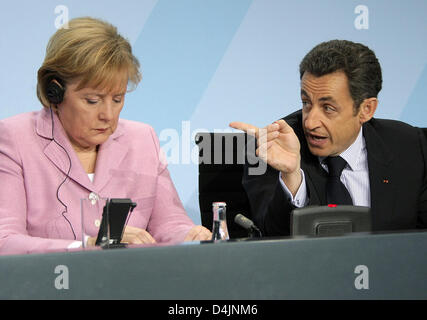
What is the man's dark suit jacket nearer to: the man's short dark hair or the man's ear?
the man's ear

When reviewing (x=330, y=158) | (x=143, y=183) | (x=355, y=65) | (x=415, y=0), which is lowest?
(x=143, y=183)

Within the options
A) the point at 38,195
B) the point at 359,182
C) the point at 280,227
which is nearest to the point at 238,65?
the point at 359,182

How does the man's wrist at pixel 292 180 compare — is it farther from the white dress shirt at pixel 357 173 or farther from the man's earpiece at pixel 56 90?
the man's earpiece at pixel 56 90

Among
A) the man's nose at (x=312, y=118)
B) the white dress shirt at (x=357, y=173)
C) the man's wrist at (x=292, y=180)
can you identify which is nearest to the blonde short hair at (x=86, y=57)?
the man's wrist at (x=292, y=180)

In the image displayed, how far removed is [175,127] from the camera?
281 cm

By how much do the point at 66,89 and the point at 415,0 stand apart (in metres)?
2.21

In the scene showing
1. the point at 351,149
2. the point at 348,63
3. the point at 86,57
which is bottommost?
the point at 351,149

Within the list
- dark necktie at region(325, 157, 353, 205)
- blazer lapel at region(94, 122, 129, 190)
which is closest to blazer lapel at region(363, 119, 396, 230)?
dark necktie at region(325, 157, 353, 205)

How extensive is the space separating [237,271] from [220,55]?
2055 mm

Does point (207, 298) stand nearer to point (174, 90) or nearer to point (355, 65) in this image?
point (355, 65)

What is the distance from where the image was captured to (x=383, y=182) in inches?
91.6

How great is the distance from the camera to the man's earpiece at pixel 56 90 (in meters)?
1.88

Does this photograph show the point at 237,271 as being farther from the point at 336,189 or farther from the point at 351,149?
the point at 351,149

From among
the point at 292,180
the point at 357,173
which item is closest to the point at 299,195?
the point at 292,180
